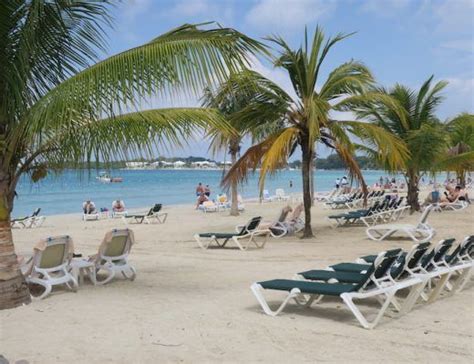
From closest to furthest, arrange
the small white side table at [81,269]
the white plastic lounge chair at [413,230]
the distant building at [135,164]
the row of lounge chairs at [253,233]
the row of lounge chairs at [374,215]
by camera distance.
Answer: the distant building at [135,164] → the small white side table at [81,269] → the row of lounge chairs at [253,233] → the white plastic lounge chair at [413,230] → the row of lounge chairs at [374,215]

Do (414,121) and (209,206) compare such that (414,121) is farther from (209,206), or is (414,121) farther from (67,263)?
(67,263)

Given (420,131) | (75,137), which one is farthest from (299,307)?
(420,131)

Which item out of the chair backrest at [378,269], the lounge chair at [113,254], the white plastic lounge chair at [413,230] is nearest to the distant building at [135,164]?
the lounge chair at [113,254]

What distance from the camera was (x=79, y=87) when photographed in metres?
5.66

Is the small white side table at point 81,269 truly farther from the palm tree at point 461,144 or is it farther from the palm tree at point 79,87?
the palm tree at point 461,144

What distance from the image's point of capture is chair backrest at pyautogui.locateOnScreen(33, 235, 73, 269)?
22.5ft

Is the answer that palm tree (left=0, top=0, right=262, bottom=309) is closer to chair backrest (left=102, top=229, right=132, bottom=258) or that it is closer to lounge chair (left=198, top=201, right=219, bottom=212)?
chair backrest (left=102, top=229, right=132, bottom=258)

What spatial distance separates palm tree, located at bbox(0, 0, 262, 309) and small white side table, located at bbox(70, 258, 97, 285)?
3.32 ft

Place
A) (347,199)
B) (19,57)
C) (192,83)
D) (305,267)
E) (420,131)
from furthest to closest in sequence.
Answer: (347,199) < (420,131) < (305,267) < (19,57) < (192,83)

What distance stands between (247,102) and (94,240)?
17.5 ft

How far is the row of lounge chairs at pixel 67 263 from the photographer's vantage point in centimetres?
685

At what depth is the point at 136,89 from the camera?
5.71m

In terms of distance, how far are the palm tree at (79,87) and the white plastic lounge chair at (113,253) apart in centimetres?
137

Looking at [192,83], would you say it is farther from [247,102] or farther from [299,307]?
[247,102]
